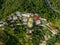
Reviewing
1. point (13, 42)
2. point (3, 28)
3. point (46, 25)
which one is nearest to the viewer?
point (13, 42)

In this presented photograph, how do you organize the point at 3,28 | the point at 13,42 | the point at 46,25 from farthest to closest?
the point at 46,25 < the point at 3,28 < the point at 13,42

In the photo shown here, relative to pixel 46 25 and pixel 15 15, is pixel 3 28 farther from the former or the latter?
pixel 46 25

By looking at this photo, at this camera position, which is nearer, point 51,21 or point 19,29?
point 19,29

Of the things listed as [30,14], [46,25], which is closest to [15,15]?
[30,14]

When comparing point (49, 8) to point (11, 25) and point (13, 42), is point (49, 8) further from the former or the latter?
point (13, 42)

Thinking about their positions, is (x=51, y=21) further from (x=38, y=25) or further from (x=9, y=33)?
(x=9, y=33)

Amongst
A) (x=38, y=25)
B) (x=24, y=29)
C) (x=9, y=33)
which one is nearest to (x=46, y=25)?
(x=38, y=25)

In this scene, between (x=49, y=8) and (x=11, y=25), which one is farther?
(x=49, y=8)
